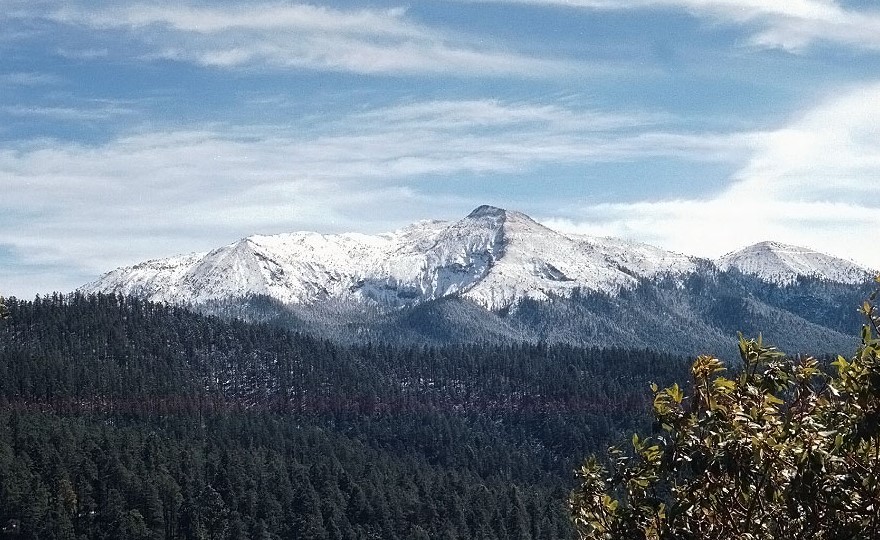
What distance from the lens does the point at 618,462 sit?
723 inches

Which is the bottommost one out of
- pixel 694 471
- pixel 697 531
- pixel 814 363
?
pixel 697 531

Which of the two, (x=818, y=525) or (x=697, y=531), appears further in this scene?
(x=697, y=531)

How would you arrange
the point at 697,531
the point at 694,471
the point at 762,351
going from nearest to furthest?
the point at 694,471 → the point at 762,351 → the point at 697,531

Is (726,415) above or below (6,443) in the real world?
above

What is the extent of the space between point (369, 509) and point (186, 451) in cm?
3952

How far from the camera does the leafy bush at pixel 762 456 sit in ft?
47.5

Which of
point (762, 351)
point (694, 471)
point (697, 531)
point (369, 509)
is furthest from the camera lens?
point (369, 509)

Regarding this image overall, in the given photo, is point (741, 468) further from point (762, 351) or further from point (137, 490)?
point (137, 490)

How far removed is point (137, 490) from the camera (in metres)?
166

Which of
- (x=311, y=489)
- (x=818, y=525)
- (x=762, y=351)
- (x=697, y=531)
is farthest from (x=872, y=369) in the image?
(x=311, y=489)

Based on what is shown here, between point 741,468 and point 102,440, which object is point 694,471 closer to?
point 741,468

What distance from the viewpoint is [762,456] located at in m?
15.3

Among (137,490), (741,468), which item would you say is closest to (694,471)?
(741,468)

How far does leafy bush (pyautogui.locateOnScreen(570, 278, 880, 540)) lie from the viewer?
47.5 ft
